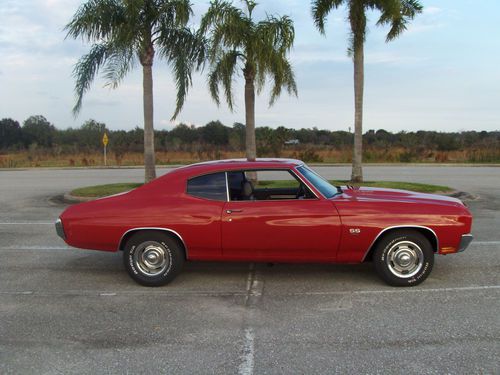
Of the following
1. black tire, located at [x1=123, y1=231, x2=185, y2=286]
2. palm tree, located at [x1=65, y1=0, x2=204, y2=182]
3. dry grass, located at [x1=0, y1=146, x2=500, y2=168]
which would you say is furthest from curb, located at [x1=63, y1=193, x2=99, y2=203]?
dry grass, located at [x1=0, y1=146, x2=500, y2=168]

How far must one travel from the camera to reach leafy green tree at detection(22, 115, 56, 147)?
7075 cm


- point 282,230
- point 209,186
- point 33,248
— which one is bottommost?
point 33,248

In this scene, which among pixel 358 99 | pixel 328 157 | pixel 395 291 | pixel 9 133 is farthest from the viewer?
pixel 9 133

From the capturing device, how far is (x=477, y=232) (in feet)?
28.0

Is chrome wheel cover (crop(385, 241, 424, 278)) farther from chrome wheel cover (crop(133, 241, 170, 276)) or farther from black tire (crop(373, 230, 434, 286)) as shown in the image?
chrome wheel cover (crop(133, 241, 170, 276))

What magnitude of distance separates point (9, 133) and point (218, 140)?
32.4 meters

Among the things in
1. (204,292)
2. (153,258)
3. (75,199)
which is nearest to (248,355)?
(204,292)

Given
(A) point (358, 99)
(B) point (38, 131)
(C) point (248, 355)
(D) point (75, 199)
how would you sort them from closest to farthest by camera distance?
(C) point (248, 355) → (D) point (75, 199) → (A) point (358, 99) → (B) point (38, 131)

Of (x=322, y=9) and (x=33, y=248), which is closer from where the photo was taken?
(x=33, y=248)

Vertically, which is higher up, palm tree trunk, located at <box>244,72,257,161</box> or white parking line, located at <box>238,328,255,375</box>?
palm tree trunk, located at <box>244,72,257,161</box>

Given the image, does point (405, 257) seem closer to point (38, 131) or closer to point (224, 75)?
point (224, 75)

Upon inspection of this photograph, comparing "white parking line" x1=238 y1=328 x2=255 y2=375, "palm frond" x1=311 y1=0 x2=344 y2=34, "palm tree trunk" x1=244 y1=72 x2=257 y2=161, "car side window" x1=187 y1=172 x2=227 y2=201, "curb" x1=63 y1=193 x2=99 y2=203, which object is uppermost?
"palm frond" x1=311 y1=0 x2=344 y2=34

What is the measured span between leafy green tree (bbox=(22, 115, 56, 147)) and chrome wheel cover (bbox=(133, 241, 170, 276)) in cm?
6761

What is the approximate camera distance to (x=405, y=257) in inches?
206
